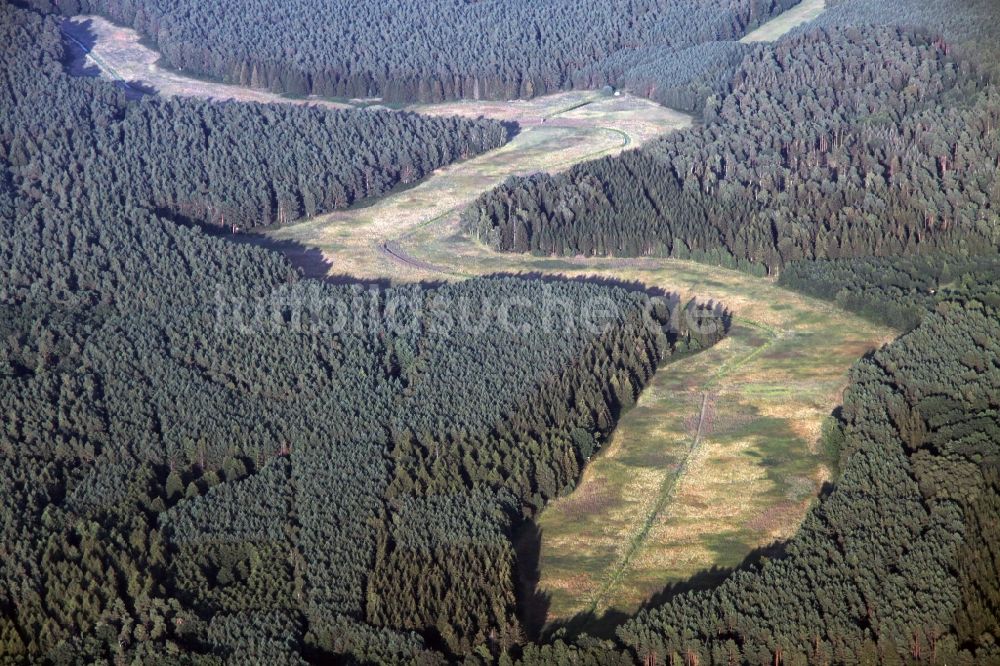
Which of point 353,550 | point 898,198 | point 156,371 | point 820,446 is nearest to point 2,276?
point 156,371

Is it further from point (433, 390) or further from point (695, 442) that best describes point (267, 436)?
point (695, 442)

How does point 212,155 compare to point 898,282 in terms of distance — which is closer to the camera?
point 898,282

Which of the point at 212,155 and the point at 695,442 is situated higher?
the point at 212,155

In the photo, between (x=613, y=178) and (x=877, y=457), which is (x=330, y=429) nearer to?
(x=877, y=457)

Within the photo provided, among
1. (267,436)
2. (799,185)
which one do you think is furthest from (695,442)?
(799,185)

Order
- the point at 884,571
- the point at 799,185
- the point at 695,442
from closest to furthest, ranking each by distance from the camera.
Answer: the point at 884,571 < the point at 695,442 < the point at 799,185

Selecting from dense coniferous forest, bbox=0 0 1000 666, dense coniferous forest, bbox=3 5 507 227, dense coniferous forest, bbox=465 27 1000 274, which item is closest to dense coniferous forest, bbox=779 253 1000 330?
dense coniferous forest, bbox=0 0 1000 666

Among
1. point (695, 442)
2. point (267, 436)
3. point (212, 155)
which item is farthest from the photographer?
point (212, 155)
